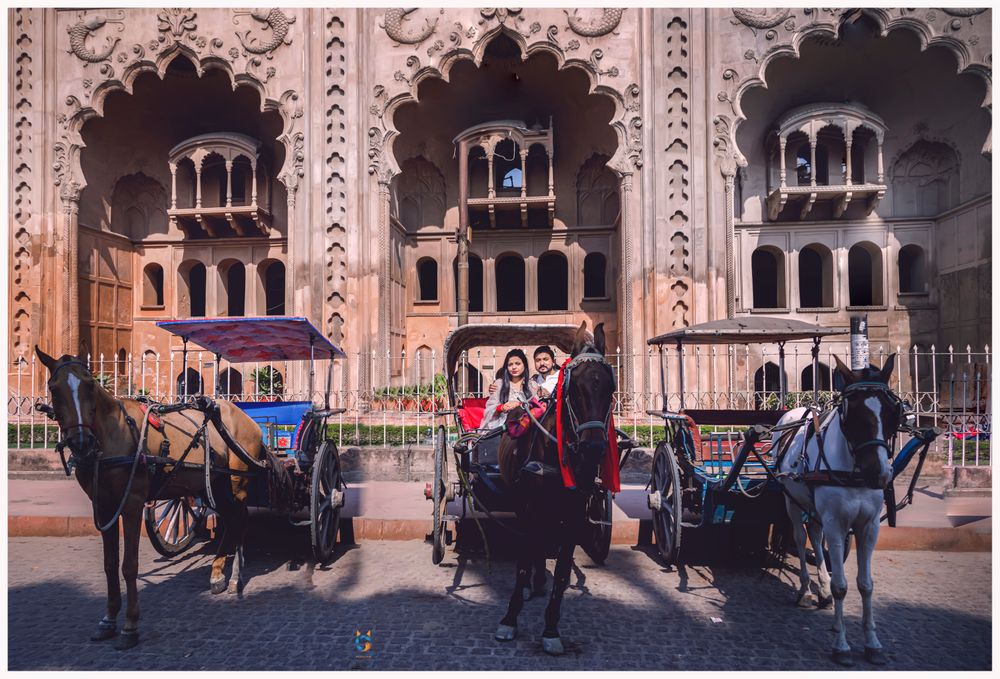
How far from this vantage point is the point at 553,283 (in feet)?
69.3

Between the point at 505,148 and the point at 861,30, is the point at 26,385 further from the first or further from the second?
the point at 861,30

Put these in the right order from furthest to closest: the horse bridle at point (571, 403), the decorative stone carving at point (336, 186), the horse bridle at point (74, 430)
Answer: the decorative stone carving at point (336, 186)
the horse bridle at point (74, 430)
the horse bridle at point (571, 403)

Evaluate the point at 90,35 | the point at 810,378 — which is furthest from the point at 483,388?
the point at 90,35

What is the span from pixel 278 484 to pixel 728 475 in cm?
429

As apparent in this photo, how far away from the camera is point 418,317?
19625 millimetres

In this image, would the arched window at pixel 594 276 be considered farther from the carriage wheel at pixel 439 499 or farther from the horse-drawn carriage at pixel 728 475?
the carriage wheel at pixel 439 499

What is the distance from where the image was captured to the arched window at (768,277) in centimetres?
1884

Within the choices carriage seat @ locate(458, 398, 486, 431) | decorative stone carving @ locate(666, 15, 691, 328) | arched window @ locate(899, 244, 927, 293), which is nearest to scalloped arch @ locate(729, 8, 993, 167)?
decorative stone carving @ locate(666, 15, 691, 328)

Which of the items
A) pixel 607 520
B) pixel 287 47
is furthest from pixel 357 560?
pixel 287 47

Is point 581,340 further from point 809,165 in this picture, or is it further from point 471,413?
point 809,165

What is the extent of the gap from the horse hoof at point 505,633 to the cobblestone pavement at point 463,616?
2.2 inches

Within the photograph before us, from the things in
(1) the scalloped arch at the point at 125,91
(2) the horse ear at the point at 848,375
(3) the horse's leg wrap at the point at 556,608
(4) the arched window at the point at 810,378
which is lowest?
(3) the horse's leg wrap at the point at 556,608

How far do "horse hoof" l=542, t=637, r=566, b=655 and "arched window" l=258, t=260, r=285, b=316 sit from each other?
1857 centimetres

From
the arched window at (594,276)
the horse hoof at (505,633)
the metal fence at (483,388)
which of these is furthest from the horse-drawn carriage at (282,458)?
the arched window at (594,276)
